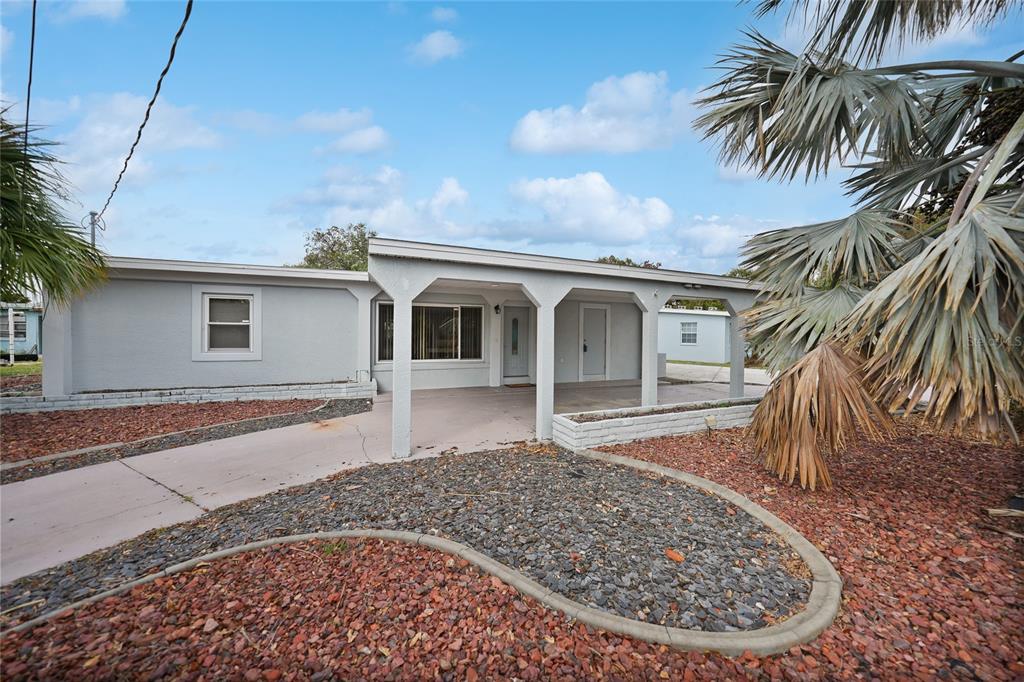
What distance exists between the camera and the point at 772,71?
15.1 feet

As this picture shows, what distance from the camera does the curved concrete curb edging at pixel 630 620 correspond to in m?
2.28

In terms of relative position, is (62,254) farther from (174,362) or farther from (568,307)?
(568,307)

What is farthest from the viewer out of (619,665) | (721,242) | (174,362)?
(721,242)

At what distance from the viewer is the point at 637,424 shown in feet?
19.9

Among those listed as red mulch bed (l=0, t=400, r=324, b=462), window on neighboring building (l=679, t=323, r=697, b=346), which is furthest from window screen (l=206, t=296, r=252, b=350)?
window on neighboring building (l=679, t=323, r=697, b=346)

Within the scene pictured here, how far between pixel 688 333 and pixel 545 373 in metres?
17.8

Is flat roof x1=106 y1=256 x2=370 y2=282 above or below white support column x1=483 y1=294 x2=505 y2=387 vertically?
above

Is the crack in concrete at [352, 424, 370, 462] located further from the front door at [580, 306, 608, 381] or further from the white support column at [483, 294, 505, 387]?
the front door at [580, 306, 608, 381]

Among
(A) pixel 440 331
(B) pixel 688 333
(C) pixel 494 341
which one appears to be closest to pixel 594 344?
(C) pixel 494 341

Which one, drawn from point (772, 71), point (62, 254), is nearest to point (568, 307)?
point (772, 71)

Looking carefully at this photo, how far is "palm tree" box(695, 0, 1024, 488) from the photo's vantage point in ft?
10.1

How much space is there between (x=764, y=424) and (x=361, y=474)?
4189 millimetres

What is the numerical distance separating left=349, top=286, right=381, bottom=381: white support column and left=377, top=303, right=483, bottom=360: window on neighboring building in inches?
13.5

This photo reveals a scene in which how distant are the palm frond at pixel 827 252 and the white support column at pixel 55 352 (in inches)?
433
